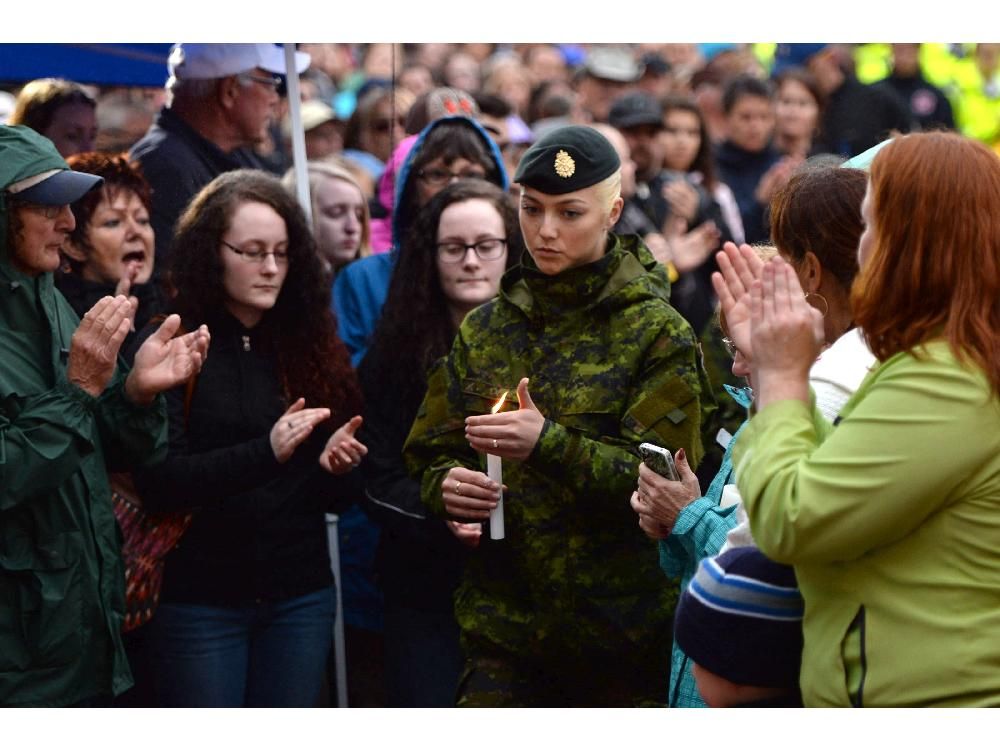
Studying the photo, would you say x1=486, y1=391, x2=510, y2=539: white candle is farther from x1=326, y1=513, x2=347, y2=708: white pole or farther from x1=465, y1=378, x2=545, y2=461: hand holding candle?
x1=326, y1=513, x2=347, y2=708: white pole

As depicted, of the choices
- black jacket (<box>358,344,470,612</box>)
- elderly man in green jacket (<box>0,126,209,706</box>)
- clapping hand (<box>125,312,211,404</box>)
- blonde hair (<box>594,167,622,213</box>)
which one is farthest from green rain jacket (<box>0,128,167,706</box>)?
blonde hair (<box>594,167,622,213</box>)

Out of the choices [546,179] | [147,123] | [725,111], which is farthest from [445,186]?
[725,111]

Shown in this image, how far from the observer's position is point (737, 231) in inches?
277

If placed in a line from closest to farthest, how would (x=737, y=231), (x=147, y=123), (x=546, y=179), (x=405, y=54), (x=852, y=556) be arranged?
(x=852, y=556) < (x=546, y=179) < (x=147, y=123) < (x=737, y=231) < (x=405, y=54)

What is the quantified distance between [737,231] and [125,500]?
387cm

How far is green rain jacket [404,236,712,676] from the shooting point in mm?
3520

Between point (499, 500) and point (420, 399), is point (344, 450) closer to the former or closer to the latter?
point (420, 399)

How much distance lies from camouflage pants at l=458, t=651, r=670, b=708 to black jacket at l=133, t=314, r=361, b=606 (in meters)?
0.78

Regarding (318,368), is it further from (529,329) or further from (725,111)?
(725,111)

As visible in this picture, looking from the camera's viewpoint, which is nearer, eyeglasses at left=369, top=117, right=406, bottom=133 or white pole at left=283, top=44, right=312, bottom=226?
white pole at left=283, top=44, right=312, bottom=226

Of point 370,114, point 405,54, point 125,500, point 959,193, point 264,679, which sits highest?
point 405,54

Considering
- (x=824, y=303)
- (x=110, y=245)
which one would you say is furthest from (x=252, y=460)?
(x=824, y=303)

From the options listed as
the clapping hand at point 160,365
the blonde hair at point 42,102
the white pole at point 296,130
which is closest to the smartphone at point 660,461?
the clapping hand at point 160,365

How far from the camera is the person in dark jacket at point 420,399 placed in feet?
13.6
